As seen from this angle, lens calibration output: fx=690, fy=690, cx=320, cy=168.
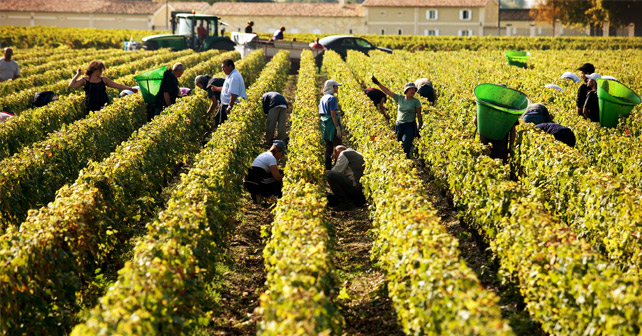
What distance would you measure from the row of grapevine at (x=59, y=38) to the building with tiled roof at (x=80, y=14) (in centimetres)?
2100

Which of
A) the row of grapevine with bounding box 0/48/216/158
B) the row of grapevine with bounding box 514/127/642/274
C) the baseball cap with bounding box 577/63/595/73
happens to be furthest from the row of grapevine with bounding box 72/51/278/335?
the baseball cap with bounding box 577/63/595/73

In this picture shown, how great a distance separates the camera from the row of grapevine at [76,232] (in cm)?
609

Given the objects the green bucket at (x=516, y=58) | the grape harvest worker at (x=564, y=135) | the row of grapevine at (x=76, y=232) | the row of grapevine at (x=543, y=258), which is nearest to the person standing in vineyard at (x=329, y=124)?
the row of grapevine at (x=76, y=232)

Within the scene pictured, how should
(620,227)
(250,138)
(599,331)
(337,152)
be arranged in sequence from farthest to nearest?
1. (250,138)
2. (337,152)
3. (620,227)
4. (599,331)

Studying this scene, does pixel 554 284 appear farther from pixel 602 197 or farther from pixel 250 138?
pixel 250 138

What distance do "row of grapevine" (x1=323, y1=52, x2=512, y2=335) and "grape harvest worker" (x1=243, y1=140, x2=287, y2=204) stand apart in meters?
1.74

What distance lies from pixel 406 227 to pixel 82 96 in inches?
446

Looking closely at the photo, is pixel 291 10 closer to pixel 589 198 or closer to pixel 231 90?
pixel 231 90

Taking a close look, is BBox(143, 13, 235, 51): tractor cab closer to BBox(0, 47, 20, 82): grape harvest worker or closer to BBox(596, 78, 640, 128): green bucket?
BBox(0, 47, 20, 82): grape harvest worker

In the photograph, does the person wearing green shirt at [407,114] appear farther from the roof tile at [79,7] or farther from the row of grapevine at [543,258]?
the roof tile at [79,7]

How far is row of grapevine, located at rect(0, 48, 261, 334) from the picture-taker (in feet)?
20.0

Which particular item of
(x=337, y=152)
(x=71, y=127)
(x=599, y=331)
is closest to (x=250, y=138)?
(x=337, y=152)

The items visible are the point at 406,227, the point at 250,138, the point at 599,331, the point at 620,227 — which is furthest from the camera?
the point at 250,138

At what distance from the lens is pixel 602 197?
25.3 feet
